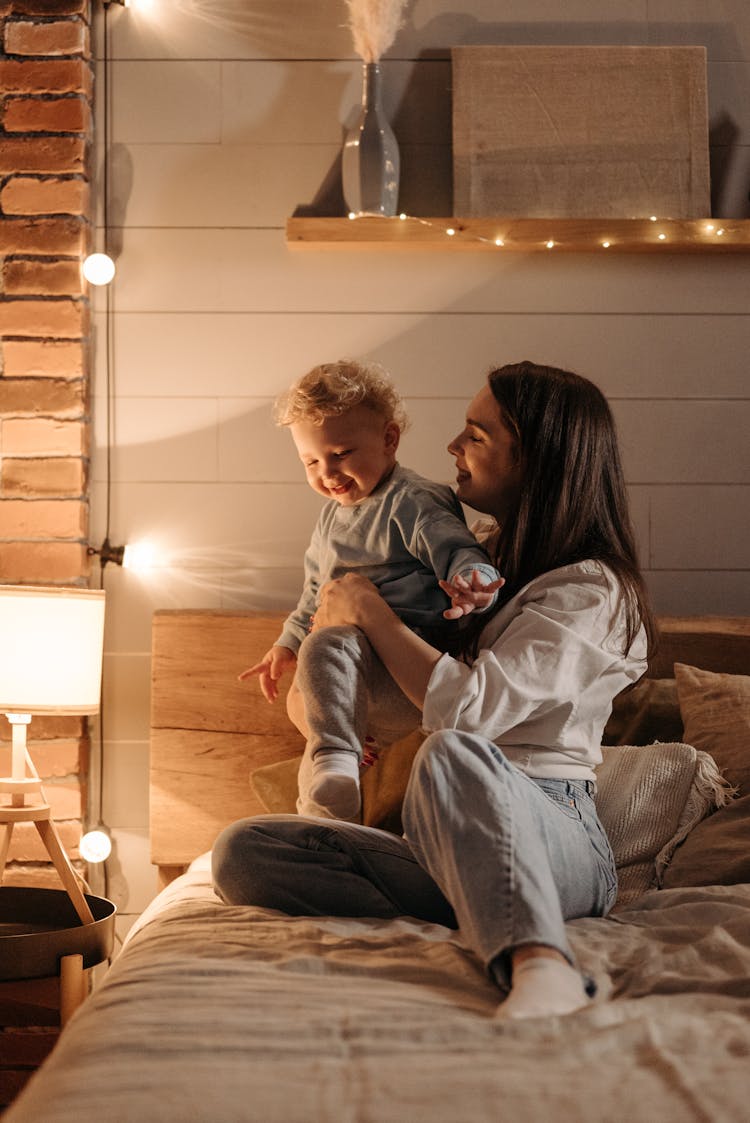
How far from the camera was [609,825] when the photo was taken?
177 centimetres

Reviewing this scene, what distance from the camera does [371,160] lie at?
246 cm

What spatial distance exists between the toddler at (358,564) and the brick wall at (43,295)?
681 millimetres

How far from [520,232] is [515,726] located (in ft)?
4.45

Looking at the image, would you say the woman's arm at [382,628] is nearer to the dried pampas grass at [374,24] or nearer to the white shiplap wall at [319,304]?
the white shiplap wall at [319,304]

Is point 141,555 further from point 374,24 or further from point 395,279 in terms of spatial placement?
point 374,24

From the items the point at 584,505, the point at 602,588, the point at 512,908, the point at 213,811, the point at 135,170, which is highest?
the point at 135,170

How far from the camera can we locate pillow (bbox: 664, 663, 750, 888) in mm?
1652

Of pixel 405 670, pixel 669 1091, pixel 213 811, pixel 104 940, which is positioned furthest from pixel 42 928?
pixel 669 1091

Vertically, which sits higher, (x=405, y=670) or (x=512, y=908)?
(x=405, y=670)

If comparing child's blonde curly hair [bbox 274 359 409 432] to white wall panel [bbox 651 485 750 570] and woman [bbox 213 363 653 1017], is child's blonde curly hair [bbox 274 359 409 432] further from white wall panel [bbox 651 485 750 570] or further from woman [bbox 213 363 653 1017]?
white wall panel [bbox 651 485 750 570]

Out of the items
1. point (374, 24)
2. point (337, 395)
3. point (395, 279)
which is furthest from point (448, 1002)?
point (374, 24)

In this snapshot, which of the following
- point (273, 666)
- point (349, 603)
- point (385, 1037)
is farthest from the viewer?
point (273, 666)

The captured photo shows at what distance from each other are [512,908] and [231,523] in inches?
59.4

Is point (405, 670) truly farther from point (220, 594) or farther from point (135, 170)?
point (135, 170)
